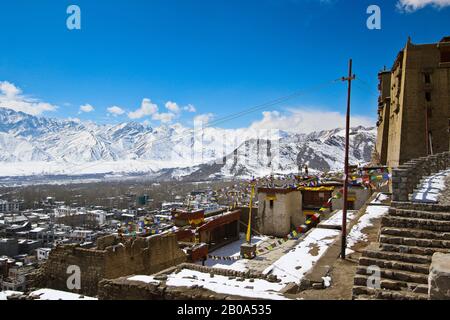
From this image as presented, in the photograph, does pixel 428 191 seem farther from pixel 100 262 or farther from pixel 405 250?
pixel 100 262

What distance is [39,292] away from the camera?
11.7 m

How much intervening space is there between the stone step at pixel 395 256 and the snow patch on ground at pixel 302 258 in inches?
240

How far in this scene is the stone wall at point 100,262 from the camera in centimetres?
1570

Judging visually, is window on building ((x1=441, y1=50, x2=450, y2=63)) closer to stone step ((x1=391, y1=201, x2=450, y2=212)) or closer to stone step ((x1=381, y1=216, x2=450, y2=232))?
stone step ((x1=391, y1=201, x2=450, y2=212))

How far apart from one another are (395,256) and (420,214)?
2.01 meters

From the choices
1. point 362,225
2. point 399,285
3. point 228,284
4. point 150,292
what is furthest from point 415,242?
point 362,225

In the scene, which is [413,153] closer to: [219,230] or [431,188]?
[219,230]

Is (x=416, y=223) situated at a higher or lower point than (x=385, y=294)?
higher

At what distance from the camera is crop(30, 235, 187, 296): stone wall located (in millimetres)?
15704

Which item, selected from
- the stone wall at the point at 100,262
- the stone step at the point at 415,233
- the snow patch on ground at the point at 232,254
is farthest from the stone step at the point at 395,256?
the snow patch on ground at the point at 232,254

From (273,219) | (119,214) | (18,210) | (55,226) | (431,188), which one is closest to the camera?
(431,188)

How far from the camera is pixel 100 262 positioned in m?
15.6
